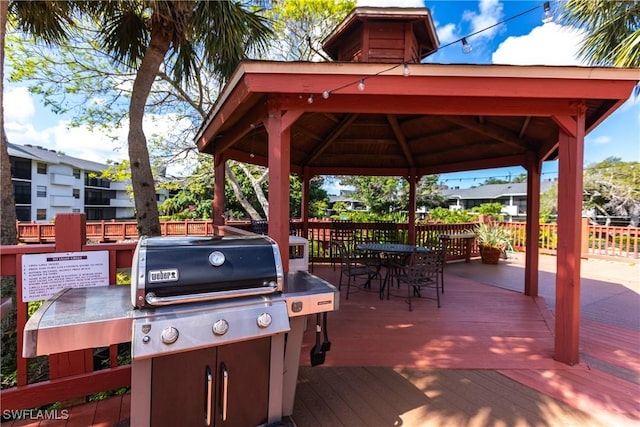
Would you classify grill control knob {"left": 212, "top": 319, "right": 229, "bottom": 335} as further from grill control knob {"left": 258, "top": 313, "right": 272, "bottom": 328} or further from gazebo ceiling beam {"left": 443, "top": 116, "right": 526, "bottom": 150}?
gazebo ceiling beam {"left": 443, "top": 116, "right": 526, "bottom": 150}

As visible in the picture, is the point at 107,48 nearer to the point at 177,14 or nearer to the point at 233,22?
the point at 177,14

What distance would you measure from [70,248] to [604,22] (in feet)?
34.0

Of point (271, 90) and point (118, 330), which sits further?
point (271, 90)

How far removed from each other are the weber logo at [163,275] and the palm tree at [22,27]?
2665 mm

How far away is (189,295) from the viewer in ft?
4.56

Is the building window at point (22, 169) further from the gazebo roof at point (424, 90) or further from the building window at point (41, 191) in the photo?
the gazebo roof at point (424, 90)

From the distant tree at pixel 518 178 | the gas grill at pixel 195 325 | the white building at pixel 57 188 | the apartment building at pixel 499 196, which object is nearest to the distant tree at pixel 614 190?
the apartment building at pixel 499 196

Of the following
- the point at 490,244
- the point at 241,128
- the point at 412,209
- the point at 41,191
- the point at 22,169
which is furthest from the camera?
the point at 41,191

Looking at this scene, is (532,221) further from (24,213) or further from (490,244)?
(24,213)

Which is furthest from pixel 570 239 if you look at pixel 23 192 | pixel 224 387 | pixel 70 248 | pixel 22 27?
pixel 23 192

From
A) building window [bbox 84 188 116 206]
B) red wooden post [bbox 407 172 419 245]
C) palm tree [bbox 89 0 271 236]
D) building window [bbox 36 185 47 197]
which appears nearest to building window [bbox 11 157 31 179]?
building window [bbox 36 185 47 197]

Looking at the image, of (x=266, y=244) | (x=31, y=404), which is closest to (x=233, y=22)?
(x=266, y=244)

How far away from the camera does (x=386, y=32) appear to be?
15.6 ft

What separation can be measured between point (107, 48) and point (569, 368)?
775 centimetres
